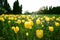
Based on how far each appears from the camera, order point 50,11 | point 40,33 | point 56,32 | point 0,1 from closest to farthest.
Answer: point 40,33, point 56,32, point 0,1, point 50,11

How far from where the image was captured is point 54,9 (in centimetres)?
3528

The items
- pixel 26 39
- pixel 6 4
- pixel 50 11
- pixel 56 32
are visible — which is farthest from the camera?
pixel 6 4

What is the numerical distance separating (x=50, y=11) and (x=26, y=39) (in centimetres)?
3226

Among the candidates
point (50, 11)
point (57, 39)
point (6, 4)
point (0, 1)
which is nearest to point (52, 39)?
point (57, 39)

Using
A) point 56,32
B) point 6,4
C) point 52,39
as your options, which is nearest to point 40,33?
point 52,39

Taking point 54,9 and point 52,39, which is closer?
point 52,39

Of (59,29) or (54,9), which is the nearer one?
(59,29)

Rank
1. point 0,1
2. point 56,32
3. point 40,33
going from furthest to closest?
point 0,1, point 56,32, point 40,33

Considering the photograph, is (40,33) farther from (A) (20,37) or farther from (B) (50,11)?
(B) (50,11)

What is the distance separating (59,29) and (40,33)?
1.65 m

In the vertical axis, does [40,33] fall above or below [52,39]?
above

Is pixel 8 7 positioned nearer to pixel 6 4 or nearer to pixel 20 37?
pixel 6 4

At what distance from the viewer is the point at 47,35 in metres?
3.14

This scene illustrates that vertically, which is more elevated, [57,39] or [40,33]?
[40,33]
